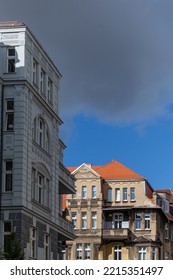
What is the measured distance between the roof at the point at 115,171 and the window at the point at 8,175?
44004 mm

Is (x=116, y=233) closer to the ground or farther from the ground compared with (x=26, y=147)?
closer to the ground

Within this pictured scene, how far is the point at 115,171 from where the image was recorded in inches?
3359

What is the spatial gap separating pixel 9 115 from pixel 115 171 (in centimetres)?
4577

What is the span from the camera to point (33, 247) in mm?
41156

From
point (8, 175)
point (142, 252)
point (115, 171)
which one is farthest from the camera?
point (115, 171)

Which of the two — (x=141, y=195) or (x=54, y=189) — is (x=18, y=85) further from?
(x=141, y=195)

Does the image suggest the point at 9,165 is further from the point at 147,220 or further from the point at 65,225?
the point at 147,220

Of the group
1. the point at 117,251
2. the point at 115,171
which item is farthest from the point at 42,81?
the point at 115,171

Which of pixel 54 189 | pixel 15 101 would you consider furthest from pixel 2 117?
pixel 54 189

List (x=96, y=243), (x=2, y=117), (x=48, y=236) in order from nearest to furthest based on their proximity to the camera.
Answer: (x=2, y=117) → (x=48, y=236) → (x=96, y=243)

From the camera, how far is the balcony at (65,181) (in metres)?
49.1

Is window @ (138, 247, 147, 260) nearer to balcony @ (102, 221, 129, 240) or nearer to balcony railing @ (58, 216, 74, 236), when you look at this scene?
balcony @ (102, 221, 129, 240)

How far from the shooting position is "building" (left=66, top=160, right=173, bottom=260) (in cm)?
8006
